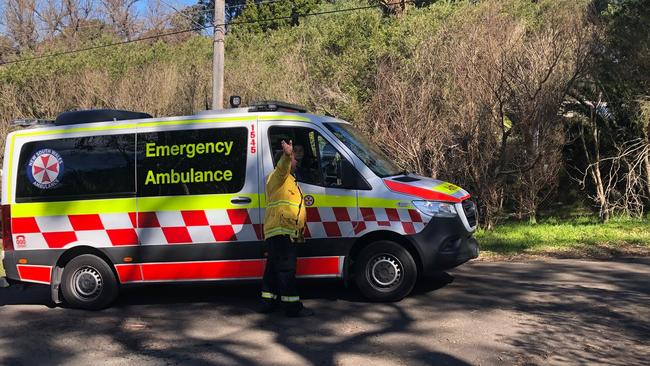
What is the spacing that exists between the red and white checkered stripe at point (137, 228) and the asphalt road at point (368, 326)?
0.88 metres

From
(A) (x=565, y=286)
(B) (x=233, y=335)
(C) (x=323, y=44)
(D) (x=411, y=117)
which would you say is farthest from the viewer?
(C) (x=323, y=44)

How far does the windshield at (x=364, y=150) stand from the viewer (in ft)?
22.9

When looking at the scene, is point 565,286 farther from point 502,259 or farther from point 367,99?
point 367,99

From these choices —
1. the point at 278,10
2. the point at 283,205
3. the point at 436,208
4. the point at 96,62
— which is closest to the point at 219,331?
the point at 283,205

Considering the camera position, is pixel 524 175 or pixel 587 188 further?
pixel 587 188

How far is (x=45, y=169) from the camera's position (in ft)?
23.8

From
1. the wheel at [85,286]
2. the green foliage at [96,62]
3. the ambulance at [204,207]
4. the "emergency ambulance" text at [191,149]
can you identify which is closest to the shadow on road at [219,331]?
the wheel at [85,286]

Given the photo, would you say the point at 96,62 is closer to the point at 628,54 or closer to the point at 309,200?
the point at 628,54

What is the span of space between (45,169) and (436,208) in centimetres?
480

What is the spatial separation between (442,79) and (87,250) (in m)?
8.83

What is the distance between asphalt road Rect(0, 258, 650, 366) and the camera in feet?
17.3

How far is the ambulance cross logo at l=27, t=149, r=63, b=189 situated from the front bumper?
441 centimetres

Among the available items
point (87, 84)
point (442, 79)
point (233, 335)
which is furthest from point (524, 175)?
point (87, 84)

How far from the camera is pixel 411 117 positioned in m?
12.7
